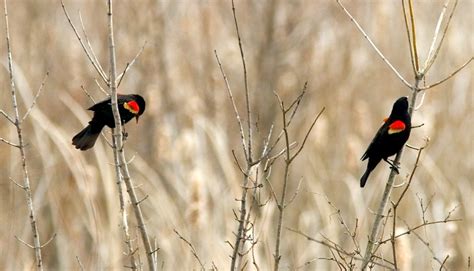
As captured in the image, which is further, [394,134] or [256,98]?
[256,98]

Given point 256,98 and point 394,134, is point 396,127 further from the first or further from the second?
point 256,98

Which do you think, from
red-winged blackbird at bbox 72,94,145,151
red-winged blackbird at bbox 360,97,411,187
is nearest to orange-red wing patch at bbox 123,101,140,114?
red-winged blackbird at bbox 72,94,145,151

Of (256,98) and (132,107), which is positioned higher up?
(256,98)

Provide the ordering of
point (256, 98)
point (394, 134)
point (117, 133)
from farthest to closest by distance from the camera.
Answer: point (256, 98)
point (394, 134)
point (117, 133)

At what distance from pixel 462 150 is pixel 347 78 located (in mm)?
1340

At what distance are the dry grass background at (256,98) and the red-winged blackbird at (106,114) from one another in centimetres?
237

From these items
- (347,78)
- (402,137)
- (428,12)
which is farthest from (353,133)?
(402,137)

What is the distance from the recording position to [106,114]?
2.93 m

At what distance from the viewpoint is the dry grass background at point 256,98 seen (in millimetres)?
5816

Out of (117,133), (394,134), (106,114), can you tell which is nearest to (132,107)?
(106,114)

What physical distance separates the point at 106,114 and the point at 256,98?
4867mm

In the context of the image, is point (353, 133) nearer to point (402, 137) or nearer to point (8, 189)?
point (8, 189)

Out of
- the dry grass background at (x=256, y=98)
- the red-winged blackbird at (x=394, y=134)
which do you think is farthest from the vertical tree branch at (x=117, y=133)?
the dry grass background at (x=256, y=98)

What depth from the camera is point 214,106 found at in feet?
24.6
